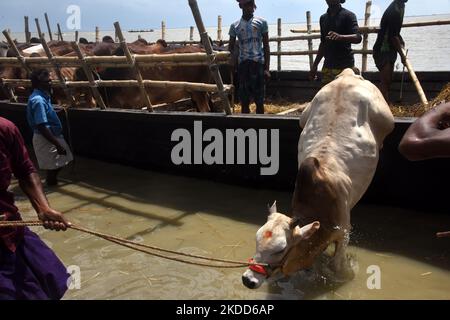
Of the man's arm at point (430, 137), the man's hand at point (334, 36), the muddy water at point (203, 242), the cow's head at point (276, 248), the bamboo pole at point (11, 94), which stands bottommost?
the muddy water at point (203, 242)

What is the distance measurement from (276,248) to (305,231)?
0.26 metres

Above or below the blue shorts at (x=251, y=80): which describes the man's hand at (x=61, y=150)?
below

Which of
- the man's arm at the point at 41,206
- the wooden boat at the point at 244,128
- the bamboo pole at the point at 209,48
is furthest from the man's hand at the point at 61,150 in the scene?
the man's arm at the point at 41,206

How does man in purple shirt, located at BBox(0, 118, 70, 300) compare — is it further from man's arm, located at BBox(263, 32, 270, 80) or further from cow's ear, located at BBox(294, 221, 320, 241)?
man's arm, located at BBox(263, 32, 270, 80)

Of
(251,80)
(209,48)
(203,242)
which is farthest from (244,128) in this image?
(203,242)

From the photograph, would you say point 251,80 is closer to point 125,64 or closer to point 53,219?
point 125,64

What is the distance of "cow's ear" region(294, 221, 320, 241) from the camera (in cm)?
321

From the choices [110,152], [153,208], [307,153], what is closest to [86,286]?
[153,208]

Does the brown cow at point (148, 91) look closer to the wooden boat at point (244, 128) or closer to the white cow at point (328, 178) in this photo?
the wooden boat at point (244, 128)

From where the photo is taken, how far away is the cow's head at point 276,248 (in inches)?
120

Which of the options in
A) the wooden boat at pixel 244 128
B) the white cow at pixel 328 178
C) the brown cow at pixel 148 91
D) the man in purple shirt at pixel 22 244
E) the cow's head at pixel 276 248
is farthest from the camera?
the brown cow at pixel 148 91

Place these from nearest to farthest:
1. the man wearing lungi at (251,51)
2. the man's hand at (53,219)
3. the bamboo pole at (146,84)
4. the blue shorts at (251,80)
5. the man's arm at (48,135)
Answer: the man's hand at (53,219) < the bamboo pole at (146,84) < the man's arm at (48,135) < the man wearing lungi at (251,51) < the blue shorts at (251,80)
